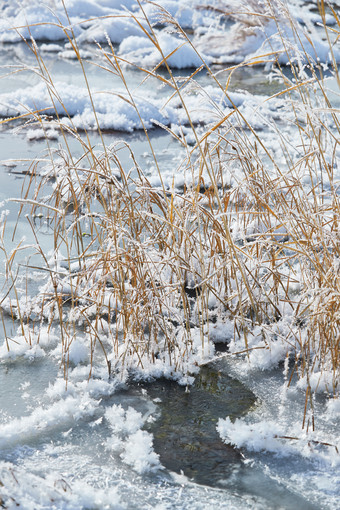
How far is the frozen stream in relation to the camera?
148 centimetres

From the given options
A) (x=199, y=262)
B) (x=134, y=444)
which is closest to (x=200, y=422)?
(x=134, y=444)

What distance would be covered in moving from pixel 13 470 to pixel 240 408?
712 millimetres

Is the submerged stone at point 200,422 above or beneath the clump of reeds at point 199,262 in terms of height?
beneath

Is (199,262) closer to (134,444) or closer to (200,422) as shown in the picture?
(200,422)

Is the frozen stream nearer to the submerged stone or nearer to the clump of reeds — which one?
the submerged stone

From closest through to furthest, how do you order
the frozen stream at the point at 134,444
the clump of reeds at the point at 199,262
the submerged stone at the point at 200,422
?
the frozen stream at the point at 134,444 < the submerged stone at the point at 200,422 < the clump of reeds at the point at 199,262

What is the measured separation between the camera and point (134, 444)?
1644mm

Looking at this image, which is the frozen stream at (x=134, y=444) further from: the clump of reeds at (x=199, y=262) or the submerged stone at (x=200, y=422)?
the clump of reeds at (x=199, y=262)

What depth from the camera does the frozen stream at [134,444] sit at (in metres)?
1.48

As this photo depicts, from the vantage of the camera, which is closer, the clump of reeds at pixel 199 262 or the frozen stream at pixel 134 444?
the frozen stream at pixel 134 444

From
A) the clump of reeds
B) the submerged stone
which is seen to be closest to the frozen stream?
the submerged stone

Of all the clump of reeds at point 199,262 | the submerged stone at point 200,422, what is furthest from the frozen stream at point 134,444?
the clump of reeds at point 199,262

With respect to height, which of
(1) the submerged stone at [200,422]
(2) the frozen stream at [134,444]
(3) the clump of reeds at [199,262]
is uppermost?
(3) the clump of reeds at [199,262]

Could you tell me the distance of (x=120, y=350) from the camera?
6.70 feet
